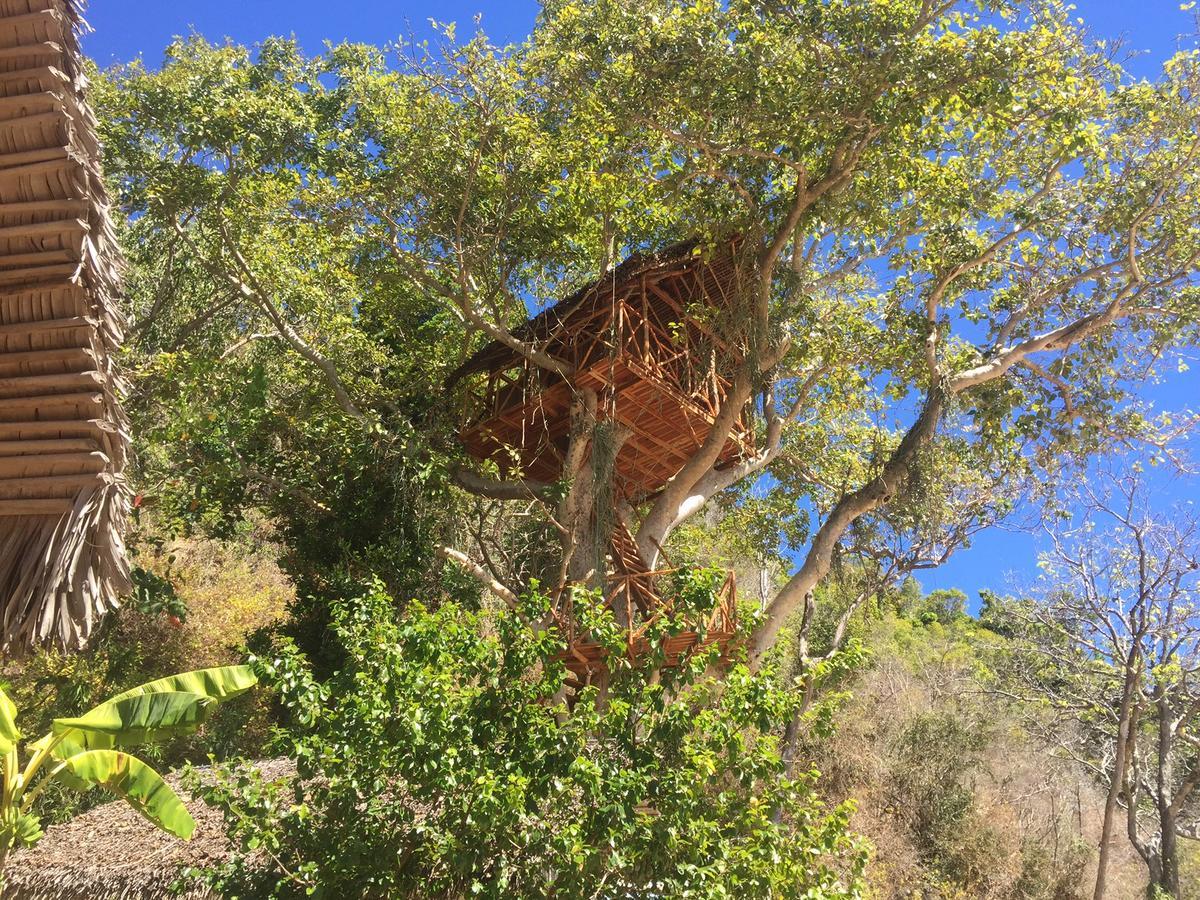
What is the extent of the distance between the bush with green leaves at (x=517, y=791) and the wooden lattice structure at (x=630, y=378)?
377 centimetres

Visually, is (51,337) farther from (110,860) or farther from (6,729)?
(110,860)

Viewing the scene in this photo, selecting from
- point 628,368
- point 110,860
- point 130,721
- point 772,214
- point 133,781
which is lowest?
point 110,860

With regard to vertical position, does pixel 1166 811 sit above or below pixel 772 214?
below

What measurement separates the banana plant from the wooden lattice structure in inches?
203

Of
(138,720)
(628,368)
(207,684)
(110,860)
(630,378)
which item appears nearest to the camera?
(138,720)

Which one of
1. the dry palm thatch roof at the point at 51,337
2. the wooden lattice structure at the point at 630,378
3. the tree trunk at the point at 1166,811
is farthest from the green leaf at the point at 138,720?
the tree trunk at the point at 1166,811

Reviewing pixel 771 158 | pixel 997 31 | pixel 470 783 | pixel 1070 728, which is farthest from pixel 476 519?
pixel 1070 728

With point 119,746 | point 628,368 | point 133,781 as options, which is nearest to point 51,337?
point 133,781

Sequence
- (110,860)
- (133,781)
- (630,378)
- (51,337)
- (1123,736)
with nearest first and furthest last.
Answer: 1. (51,337)
2. (133,781)
3. (110,860)
4. (630,378)
5. (1123,736)

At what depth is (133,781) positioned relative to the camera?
5801mm

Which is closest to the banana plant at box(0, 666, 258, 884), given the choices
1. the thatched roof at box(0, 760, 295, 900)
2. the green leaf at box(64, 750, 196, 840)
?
the green leaf at box(64, 750, 196, 840)

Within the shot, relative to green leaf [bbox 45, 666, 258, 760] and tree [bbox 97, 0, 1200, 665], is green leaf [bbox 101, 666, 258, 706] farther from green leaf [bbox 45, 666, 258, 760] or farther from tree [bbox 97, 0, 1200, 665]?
tree [bbox 97, 0, 1200, 665]

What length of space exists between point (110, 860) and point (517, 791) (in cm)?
594

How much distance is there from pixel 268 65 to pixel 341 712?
15222mm
